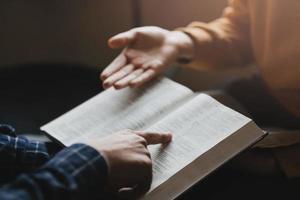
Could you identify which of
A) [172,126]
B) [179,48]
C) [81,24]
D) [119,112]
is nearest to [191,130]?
[172,126]

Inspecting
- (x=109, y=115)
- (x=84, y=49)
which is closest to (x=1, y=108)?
(x=109, y=115)

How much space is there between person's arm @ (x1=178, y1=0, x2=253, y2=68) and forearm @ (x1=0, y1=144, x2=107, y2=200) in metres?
0.43

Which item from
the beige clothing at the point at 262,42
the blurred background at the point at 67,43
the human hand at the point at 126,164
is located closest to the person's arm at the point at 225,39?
the beige clothing at the point at 262,42

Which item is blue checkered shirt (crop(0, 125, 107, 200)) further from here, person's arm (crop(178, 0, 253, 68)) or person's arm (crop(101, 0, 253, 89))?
person's arm (crop(178, 0, 253, 68))

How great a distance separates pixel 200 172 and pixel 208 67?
1.33 ft

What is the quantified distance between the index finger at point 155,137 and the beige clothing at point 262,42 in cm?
29

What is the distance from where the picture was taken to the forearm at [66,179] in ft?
2.10

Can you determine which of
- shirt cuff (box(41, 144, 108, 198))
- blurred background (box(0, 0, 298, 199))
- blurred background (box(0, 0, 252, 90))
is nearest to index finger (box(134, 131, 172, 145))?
shirt cuff (box(41, 144, 108, 198))

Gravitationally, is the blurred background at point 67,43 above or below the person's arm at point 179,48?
below

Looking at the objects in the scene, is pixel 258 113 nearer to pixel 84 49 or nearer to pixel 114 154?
pixel 114 154

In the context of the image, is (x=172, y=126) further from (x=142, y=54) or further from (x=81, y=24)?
(x=81, y=24)

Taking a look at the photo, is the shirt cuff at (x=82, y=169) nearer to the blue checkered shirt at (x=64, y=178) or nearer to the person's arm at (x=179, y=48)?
the blue checkered shirt at (x=64, y=178)

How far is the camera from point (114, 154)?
0.71m

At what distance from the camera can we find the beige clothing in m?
0.93
